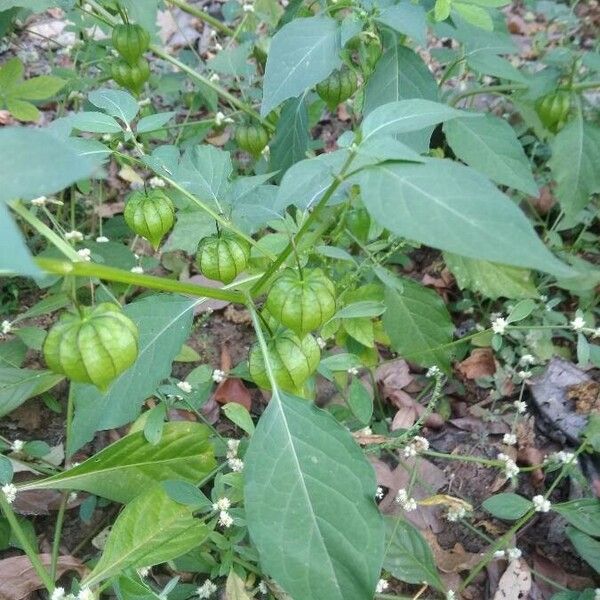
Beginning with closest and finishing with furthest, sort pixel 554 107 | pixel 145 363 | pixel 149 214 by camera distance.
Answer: pixel 145 363, pixel 149 214, pixel 554 107

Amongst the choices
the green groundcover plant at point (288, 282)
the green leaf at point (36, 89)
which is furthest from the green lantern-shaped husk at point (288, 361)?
the green leaf at point (36, 89)

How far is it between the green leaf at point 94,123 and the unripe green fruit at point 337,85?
2.18 ft

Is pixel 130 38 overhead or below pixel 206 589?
overhead

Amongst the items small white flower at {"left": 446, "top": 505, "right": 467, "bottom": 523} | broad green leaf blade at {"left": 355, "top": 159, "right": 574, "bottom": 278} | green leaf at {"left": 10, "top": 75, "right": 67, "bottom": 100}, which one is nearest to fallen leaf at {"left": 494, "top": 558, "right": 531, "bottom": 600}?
small white flower at {"left": 446, "top": 505, "right": 467, "bottom": 523}

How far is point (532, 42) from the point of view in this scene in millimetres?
3162

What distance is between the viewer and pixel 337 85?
170 centimetres

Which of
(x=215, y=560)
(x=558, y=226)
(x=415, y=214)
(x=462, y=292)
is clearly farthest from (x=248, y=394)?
(x=415, y=214)

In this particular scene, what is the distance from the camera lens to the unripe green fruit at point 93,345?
883 millimetres

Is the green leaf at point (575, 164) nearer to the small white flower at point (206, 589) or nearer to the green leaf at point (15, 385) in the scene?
the small white flower at point (206, 589)

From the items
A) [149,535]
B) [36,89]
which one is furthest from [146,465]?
[36,89]

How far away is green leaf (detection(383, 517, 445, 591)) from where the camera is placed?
146 cm

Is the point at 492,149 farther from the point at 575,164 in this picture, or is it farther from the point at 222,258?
the point at 222,258

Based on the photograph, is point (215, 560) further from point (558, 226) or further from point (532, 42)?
point (532, 42)

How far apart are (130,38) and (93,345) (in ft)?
4.22
